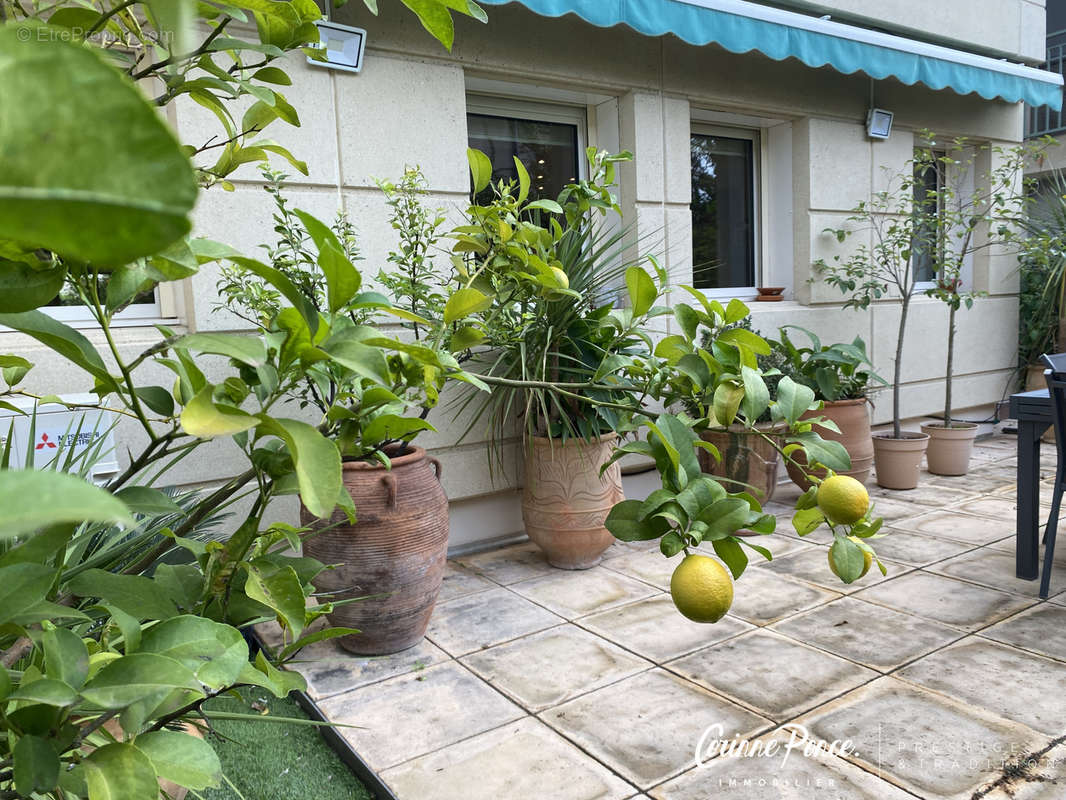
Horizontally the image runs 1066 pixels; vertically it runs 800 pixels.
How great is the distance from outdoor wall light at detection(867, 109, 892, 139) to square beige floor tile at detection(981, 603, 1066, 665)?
338 cm

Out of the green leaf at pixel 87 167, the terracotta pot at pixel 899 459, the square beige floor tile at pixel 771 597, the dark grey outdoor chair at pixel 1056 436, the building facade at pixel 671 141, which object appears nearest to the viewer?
the green leaf at pixel 87 167

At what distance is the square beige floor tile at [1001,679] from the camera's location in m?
2.12

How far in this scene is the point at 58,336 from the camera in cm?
44

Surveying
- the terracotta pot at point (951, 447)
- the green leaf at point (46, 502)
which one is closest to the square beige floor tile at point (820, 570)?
the terracotta pot at point (951, 447)

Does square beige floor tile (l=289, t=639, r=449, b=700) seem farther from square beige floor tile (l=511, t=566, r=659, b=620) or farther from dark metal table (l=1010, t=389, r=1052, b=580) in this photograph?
dark metal table (l=1010, t=389, r=1052, b=580)

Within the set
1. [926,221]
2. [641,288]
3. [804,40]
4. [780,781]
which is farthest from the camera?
[926,221]

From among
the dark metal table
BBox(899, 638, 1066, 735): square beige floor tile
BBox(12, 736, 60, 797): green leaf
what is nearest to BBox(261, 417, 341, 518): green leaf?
BBox(12, 736, 60, 797): green leaf

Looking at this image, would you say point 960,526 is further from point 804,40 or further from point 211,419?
point 211,419

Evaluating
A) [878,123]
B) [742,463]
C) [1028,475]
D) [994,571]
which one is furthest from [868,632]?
[878,123]

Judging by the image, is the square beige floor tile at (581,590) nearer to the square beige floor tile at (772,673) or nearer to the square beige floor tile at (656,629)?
the square beige floor tile at (656,629)

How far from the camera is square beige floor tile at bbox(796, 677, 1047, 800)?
185 centimetres

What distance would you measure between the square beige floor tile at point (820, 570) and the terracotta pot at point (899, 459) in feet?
4.20

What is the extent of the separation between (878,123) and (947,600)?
3438 millimetres

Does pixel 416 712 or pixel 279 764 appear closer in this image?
pixel 279 764
